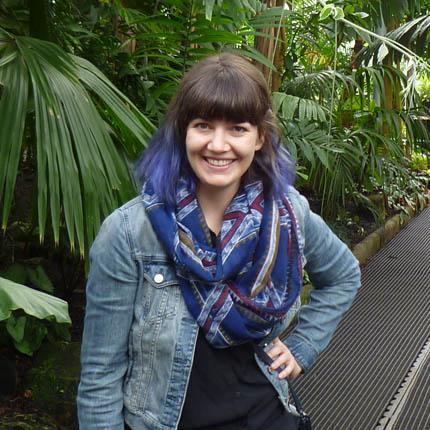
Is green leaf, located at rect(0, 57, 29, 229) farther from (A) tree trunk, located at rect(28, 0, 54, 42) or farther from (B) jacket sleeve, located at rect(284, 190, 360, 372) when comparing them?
(B) jacket sleeve, located at rect(284, 190, 360, 372)

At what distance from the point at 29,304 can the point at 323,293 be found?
64 centimetres

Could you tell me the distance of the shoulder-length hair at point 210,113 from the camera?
4.23 ft

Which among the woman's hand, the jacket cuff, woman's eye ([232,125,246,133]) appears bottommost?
the jacket cuff

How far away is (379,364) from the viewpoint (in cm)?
371

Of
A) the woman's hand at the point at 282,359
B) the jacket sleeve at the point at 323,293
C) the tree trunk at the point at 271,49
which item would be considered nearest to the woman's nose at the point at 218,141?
the jacket sleeve at the point at 323,293

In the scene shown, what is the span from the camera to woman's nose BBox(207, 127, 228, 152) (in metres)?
1.30

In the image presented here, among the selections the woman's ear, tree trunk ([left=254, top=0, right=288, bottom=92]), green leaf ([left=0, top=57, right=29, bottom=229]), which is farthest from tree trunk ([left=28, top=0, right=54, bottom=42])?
tree trunk ([left=254, top=0, right=288, bottom=92])

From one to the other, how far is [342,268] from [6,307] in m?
0.72

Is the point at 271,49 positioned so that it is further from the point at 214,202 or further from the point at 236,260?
the point at 236,260

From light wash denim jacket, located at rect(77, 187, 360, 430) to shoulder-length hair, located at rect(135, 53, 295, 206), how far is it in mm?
93

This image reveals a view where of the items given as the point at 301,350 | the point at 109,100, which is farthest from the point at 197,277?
the point at 109,100

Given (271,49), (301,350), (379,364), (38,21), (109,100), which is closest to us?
(301,350)

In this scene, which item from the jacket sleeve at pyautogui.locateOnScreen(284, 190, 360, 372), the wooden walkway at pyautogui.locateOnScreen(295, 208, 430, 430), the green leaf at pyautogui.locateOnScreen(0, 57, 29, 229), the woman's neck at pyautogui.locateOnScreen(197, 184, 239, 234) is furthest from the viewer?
the wooden walkway at pyautogui.locateOnScreen(295, 208, 430, 430)

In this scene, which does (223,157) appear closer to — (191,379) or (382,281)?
(191,379)
